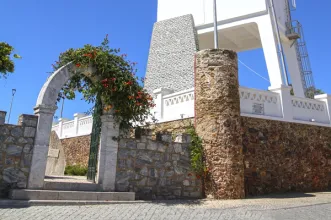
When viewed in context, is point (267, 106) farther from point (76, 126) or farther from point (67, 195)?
point (76, 126)

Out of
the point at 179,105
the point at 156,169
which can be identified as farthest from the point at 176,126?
the point at 156,169

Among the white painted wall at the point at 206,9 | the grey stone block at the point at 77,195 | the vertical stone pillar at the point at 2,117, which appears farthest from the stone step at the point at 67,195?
the white painted wall at the point at 206,9

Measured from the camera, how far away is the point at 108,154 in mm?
6848

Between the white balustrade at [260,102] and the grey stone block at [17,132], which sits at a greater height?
the white balustrade at [260,102]

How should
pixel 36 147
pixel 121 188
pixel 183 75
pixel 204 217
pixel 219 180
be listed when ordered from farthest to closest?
pixel 183 75 < pixel 219 180 < pixel 121 188 < pixel 36 147 < pixel 204 217

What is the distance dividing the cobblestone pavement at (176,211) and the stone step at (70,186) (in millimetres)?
707

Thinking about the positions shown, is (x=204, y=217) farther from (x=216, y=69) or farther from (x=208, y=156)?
(x=216, y=69)

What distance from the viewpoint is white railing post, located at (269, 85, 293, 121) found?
10.1 metres

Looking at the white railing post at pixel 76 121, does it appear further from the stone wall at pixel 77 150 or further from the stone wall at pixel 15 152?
the stone wall at pixel 15 152

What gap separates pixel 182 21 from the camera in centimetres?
1449

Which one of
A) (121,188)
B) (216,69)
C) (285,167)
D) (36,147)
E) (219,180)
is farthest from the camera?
(285,167)

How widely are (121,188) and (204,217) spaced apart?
92.3 inches

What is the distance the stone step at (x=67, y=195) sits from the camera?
18.5 feet

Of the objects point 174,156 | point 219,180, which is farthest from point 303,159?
point 174,156
